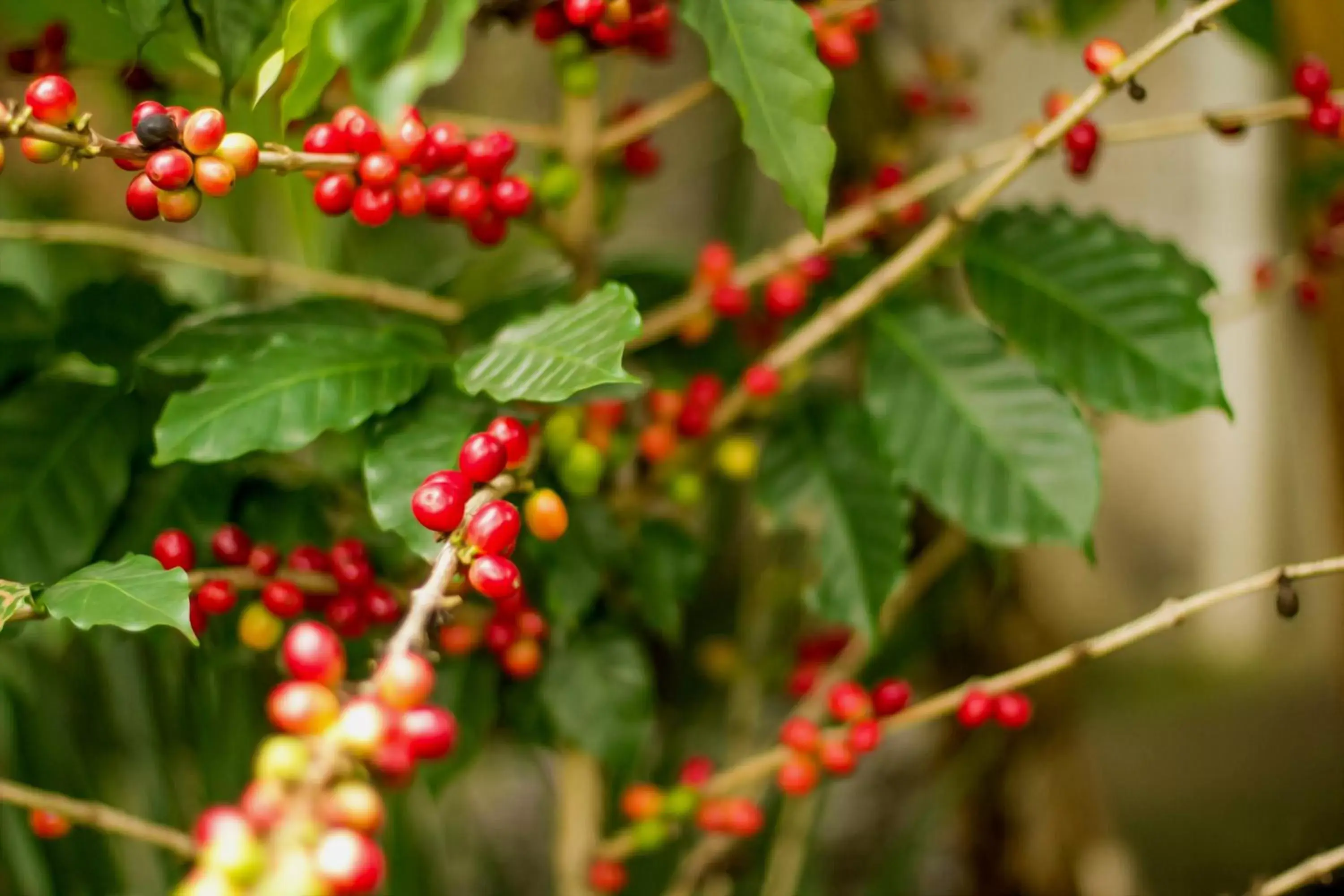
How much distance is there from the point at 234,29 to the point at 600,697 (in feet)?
1.53

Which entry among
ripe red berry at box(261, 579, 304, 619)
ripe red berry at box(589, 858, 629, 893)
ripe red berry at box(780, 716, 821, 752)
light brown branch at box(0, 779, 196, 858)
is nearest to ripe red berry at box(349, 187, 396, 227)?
ripe red berry at box(261, 579, 304, 619)

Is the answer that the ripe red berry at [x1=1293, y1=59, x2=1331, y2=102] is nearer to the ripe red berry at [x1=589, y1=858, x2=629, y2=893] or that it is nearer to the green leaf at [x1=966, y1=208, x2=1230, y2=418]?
the green leaf at [x1=966, y1=208, x2=1230, y2=418]

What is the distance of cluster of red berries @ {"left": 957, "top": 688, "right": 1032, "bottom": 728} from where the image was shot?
617 millimetres

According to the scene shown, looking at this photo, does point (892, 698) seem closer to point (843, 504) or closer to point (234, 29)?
point (843, 504)

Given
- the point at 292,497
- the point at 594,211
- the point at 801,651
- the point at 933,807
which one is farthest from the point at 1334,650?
the point at 292,497

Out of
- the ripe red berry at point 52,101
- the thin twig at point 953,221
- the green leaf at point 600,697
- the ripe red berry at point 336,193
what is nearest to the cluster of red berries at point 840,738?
the green leaf at point 600,697

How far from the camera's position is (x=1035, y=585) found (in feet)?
3.70

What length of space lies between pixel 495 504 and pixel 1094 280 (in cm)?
46

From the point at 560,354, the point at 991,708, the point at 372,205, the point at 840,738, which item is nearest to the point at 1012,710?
the point at 991,708

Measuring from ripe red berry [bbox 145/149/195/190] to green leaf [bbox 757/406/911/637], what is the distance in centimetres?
43

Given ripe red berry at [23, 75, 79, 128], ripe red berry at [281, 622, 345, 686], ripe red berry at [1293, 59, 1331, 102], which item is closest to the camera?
ripe red berry at [281, 622, 345, 686]

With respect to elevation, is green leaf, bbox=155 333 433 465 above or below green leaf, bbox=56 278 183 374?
below

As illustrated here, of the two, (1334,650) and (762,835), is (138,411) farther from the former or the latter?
(1334,650)

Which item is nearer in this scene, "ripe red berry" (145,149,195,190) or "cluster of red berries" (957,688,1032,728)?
"ripe red berry" (145,149,195,190)
